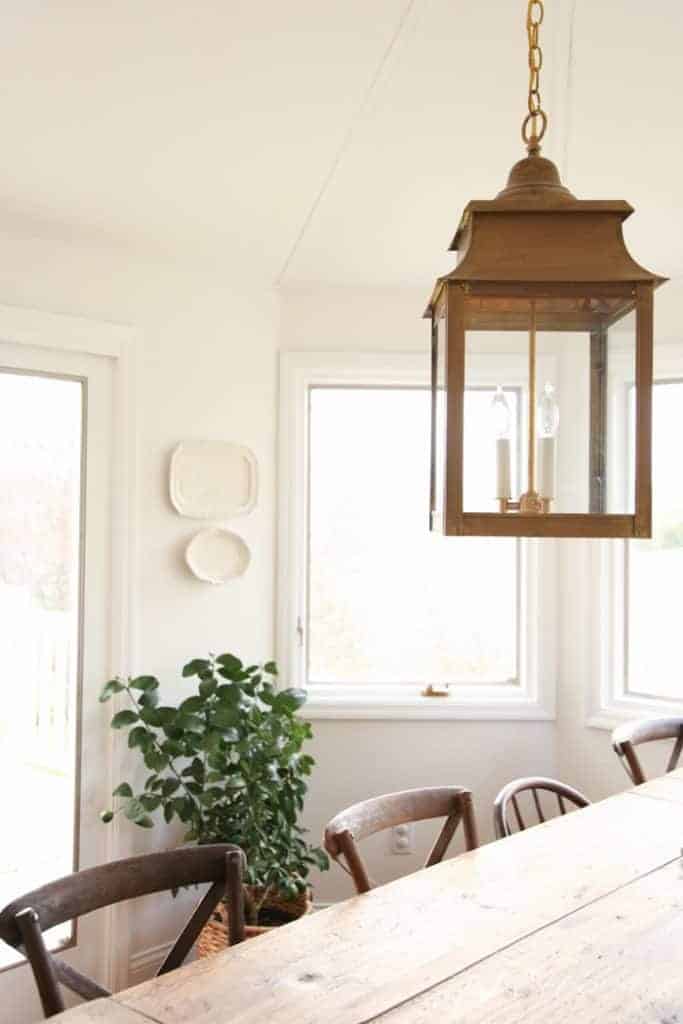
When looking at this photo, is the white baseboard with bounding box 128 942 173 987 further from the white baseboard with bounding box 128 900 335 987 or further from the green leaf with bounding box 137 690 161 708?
the green leaf with bounding box 137 690 161 708

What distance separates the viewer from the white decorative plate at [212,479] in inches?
127

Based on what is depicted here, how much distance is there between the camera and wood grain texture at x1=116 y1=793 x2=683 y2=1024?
53.8 inches

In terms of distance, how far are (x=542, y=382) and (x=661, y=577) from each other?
8.06 feet

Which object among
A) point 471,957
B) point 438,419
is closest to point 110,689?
point 471,957

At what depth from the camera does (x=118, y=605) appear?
10.1ft

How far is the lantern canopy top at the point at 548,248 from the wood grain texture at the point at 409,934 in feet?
3.29

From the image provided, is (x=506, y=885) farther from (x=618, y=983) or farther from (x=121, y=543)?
(x=121, y=543)

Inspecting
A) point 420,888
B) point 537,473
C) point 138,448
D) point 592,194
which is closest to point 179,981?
point 420,888

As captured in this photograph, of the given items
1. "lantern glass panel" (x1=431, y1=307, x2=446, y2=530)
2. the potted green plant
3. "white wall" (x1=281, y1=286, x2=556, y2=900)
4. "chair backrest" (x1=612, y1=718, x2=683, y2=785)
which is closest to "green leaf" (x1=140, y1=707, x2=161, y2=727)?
the potted green plant

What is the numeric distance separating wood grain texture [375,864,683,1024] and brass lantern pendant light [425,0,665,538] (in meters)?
0.65

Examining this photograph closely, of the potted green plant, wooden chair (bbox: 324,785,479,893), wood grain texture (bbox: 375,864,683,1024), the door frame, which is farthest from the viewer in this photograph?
the door frame

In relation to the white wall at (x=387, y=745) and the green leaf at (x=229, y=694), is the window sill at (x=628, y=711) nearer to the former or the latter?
the white wall at (x=387, y=745)

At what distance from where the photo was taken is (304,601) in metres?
3.60

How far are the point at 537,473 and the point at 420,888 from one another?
91cm
